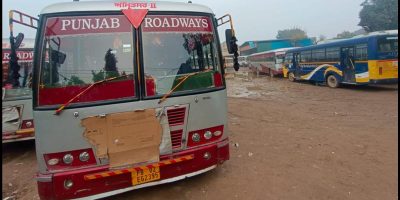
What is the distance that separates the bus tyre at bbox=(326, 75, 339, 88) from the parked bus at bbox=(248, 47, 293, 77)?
29.4 feet

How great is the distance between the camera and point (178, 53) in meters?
4.08

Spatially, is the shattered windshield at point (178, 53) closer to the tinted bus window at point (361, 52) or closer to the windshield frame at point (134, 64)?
the windshield frame at point (134, 64)

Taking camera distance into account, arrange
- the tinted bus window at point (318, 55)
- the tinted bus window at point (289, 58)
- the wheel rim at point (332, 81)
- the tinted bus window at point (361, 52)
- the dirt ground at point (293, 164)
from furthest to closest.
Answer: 1. the tinted bus window at point (289, 58)
2. the tinted bus window at point (318, 55)
3. the wheel rim at point (332, 81)
4. the tinted bus window at point (361, 52)
5. the dirt ground at point (293, 164)

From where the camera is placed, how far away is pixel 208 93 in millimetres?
4148

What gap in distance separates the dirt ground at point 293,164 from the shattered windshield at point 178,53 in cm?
149

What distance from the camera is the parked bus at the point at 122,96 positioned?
353 centimetres

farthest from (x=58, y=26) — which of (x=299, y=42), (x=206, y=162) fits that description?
(x=299, y=42)

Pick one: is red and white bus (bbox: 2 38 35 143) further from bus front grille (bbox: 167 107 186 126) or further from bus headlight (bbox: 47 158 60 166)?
bus front grille (bbox: 167 107 186 126)

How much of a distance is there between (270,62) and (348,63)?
549 inches

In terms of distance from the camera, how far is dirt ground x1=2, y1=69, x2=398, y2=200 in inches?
168

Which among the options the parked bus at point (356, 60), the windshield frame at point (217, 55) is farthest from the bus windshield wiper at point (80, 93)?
the parked bus at point (356, 60)

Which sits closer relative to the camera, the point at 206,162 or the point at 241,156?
the point at 206,162

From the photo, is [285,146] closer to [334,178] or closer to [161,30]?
[334,178]

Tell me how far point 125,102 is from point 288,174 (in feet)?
8.93
